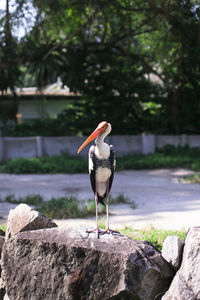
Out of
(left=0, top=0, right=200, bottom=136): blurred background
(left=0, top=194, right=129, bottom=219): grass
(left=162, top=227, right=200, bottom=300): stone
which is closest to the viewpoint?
(left=162, top=227, right=200, bottom=300): stone

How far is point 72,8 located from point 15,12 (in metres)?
3.40

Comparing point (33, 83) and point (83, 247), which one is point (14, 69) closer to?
point (33, 83)

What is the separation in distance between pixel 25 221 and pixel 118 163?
8.74 metres

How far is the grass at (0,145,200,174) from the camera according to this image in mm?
11859

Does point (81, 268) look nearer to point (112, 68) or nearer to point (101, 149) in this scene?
point (101, 149)

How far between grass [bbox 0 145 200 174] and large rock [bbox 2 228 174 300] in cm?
804

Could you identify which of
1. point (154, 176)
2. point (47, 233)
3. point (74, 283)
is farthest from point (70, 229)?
point (154, 176)

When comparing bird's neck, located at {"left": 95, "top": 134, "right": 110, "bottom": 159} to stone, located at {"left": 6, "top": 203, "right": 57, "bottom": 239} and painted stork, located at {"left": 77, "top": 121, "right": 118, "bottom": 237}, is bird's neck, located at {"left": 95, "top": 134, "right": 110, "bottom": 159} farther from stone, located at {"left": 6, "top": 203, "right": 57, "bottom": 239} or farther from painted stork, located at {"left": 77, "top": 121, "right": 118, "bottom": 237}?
stone, located at {"left": 6, "top": 203, "right": 57, "bottom": 239}

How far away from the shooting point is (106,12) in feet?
44.9

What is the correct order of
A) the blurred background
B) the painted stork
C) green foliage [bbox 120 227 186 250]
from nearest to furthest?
the painted stork < green foliage [bbox 120 227 186 250] < the blurred background

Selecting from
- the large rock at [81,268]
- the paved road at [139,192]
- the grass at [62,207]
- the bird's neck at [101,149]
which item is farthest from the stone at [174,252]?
the grass at [62,207]

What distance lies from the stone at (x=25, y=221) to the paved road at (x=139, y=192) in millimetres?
1687

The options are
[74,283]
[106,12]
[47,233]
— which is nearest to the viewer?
[74,283]

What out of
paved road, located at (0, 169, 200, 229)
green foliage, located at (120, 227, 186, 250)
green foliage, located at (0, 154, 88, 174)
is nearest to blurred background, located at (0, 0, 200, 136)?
green foliage, located at (0, 154, 88, 174)
